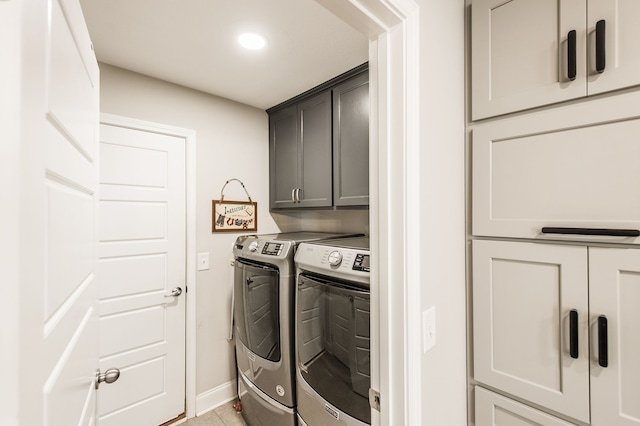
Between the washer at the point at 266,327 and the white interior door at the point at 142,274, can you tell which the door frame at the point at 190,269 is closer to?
the white interior door at the point at 142,274

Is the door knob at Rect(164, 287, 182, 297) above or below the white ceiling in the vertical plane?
below

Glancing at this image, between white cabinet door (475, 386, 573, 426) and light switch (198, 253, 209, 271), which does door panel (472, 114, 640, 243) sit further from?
light switch (198, 253, 209, 271)

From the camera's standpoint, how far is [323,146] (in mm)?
2219

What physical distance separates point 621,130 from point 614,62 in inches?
7.8

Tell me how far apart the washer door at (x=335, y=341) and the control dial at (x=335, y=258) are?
101 mm

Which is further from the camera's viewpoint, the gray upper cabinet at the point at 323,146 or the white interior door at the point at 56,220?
the gray upper cabinet at the point at 323,146

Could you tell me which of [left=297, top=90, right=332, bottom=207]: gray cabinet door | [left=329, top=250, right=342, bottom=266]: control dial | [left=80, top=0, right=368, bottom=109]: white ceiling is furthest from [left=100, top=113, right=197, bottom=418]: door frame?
[left=329, top=250, right=342, bottom=266]: control dial

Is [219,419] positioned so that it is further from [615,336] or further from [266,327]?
[615,336]

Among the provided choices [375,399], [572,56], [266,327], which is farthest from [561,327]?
[266,327]

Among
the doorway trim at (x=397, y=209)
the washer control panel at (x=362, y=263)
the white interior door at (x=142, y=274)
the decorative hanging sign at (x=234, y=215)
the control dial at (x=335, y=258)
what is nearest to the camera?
the doorway trim at (x=397, y=209)

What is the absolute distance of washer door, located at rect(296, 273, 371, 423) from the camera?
1323 mm

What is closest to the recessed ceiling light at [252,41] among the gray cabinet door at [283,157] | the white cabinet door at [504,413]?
the gray cabinet door at [283,157]

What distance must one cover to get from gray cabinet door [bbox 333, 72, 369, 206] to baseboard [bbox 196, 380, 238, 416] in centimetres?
176

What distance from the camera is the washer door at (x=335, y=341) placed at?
132cm
